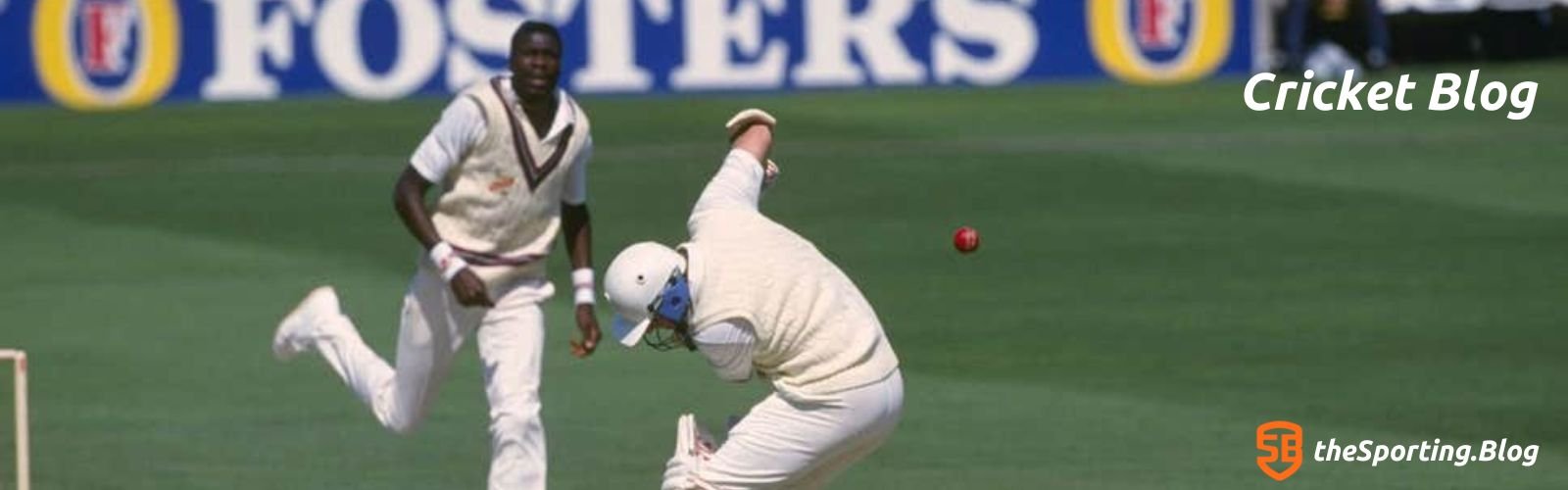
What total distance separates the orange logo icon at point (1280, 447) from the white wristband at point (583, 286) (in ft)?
8.78

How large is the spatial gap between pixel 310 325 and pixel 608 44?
17474mm

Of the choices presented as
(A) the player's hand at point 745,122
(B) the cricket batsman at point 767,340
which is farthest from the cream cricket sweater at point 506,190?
(B) the cricket batsman at point 767,340

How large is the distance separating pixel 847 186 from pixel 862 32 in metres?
7.10

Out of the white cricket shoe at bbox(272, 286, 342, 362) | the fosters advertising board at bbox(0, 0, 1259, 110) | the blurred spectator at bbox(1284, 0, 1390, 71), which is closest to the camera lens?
the white cricket shoe at bbox(272, 286, 342, 362)

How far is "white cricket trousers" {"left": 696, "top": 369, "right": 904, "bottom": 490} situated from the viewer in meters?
9.19

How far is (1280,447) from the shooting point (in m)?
13.0

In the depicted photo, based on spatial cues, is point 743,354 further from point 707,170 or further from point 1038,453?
point 707,170

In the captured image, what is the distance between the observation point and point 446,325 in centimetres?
1145

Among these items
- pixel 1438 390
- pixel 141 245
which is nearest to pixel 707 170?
pixel 141 245

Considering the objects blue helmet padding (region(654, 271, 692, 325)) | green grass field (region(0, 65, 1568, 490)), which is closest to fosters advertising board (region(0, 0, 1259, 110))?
green grass field (region(0, 65, 1568, 490))

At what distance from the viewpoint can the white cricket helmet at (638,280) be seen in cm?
901

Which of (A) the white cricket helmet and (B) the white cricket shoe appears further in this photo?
(B) the white cricket shoe

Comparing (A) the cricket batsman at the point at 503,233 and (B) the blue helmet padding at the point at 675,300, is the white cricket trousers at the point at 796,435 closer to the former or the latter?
(B) the blue helmet padding at the point at 675,300

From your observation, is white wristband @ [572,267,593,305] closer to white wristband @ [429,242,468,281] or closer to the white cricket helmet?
white wristband @ [429,242,468,281]
